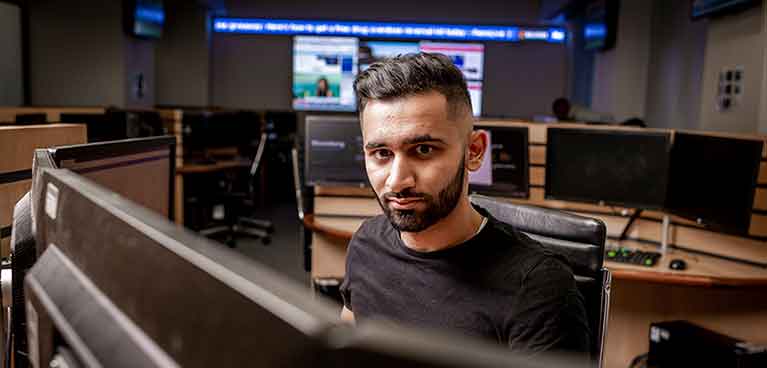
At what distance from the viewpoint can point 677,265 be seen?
2846 mm

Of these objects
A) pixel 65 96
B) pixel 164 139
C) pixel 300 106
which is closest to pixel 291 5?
pixel 300 106

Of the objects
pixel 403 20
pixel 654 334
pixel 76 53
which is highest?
pixel 403 20

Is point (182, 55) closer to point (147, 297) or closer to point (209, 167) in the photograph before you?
point (209, 167)

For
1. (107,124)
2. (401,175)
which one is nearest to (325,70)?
(107,124)

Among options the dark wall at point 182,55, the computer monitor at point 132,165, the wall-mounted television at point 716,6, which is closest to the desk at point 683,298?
the computer monitor at point 132,165

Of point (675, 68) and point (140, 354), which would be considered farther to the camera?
point (675, 68)

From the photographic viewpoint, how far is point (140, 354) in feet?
1.38

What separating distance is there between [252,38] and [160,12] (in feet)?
5.80

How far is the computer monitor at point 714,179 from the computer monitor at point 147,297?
260 centimetres

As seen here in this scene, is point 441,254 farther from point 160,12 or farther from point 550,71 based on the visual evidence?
point 550,71

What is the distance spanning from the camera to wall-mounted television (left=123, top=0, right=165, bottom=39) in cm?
799

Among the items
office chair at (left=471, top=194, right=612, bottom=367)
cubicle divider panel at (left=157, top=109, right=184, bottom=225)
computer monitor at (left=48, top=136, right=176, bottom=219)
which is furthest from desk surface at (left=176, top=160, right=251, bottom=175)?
computer monitor at (left=48, top=136, right=176, bottom=219)

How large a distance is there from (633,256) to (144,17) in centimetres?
688

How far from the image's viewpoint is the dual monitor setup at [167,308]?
28cm
